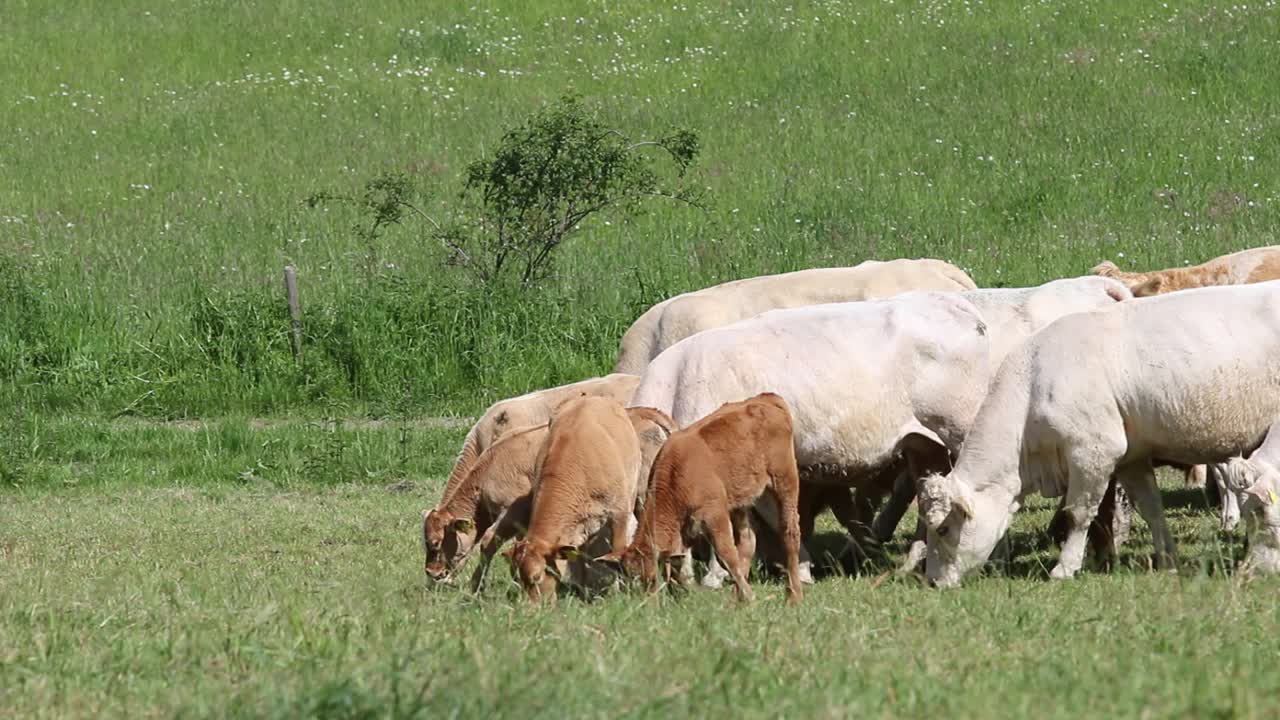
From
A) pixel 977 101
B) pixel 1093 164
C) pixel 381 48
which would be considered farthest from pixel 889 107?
pixel 381 48

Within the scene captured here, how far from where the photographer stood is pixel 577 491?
9148 mm

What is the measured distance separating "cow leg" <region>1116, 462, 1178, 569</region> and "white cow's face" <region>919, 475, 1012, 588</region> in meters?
1.00

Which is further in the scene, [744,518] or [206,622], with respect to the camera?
[744,518]

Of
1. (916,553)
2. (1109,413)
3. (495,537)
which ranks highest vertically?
(1109,413)

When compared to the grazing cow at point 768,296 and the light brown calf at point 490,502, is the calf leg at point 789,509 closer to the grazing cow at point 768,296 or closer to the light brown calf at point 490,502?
the light brown calf at point 490,502

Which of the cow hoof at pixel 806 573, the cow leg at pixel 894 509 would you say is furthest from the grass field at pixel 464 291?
the cow leg at pixel 894 509

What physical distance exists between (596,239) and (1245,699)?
20.9 metres

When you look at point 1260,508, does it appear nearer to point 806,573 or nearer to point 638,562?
point 806,573

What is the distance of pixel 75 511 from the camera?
14.4 meters

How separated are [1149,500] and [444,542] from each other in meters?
4.27

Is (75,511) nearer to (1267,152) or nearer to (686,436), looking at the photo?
(686,436)

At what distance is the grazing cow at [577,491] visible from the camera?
874cm

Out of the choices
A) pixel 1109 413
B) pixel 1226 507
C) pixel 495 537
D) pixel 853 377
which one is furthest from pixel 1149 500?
pixel 495 537

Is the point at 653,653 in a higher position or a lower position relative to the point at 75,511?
higher
